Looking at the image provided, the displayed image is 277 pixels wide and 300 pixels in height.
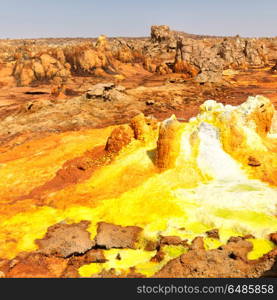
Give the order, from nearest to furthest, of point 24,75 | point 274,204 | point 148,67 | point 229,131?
point 274,204
point 229,131
point 24,75
point 148,67

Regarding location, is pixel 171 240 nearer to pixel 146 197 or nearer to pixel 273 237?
pixel 273 237

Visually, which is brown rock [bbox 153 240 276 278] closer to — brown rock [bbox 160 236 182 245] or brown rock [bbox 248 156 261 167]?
brown rock [bbox 160 236 182 245]

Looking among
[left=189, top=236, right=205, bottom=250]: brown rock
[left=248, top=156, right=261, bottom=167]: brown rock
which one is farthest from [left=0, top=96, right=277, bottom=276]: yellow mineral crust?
[left=189, top=236, right=205, bottom=250]: brown rock

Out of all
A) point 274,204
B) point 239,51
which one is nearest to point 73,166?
point 274,204

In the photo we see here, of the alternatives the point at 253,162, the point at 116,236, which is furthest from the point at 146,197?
the point at 253,162

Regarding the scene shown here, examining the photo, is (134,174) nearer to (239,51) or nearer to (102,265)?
(102,265)


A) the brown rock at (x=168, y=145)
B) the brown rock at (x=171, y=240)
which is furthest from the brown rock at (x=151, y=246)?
the brown rock at (x=168, y=145)
